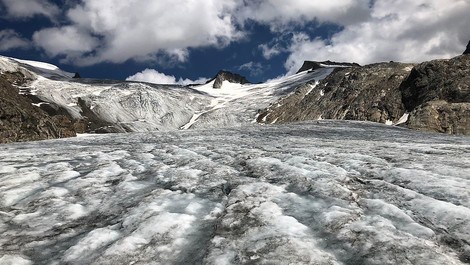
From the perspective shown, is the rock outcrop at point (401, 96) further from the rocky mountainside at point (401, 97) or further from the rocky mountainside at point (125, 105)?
the rocky mountainside at point (125, 105)

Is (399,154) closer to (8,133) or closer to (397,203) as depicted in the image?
(397,203)

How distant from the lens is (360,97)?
7269cm

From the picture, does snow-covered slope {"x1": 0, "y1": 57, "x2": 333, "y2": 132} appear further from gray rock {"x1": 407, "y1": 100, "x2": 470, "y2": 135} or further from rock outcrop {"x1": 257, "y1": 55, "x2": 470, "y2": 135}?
gray rock {"x1": 407, "y1": 100, "x2": 470, "y2": 135}

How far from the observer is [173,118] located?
13762 centimetres

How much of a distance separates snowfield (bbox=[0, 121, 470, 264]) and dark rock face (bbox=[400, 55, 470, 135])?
36.2 meters

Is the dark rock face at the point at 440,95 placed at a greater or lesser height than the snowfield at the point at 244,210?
greater

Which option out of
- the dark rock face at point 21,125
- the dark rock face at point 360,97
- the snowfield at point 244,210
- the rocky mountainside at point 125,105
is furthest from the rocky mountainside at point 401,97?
the dark rock face at point 21,125

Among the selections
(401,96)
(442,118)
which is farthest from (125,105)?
(442,118)

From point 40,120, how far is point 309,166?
220ft

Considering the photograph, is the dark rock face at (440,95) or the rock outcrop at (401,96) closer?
the dark rock face at (440,95)

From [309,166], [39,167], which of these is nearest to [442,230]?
[309,166]

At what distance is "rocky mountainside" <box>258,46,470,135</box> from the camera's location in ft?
143

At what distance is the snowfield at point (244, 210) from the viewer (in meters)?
5.00

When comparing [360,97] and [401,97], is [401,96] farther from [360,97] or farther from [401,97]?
[360,97]
